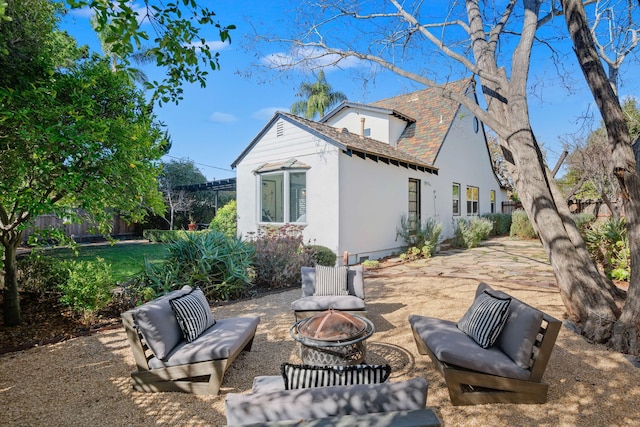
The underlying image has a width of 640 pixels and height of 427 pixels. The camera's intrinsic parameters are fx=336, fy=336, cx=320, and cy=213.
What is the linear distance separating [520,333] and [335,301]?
2.49 m

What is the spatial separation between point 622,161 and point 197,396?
540 centimetres

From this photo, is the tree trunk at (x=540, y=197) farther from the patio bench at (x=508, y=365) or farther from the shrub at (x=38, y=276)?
the shrub at (x=38, y=276)

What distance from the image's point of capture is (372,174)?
11094 millimetres

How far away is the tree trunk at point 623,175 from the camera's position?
3.94 meters

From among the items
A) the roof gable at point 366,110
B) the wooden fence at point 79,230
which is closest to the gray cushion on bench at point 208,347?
the wooden fence at point 79,230

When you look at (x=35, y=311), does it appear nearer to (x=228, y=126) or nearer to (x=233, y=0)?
(x=233, y=0)

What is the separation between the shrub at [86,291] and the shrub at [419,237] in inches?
338

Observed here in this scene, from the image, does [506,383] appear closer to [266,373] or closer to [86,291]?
[266,373]

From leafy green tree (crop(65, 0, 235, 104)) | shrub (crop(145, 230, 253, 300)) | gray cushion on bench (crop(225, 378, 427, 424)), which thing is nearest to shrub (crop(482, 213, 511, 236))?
shrub (crop(145, 230, 253, 300))

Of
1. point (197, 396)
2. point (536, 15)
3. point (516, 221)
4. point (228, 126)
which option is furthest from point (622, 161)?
point (228, 126)

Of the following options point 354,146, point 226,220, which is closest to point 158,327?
point 354,146

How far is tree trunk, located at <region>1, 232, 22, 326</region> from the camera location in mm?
5074

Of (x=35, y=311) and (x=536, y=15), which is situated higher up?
(x=536, y=15)

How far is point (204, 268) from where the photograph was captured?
639 cm
